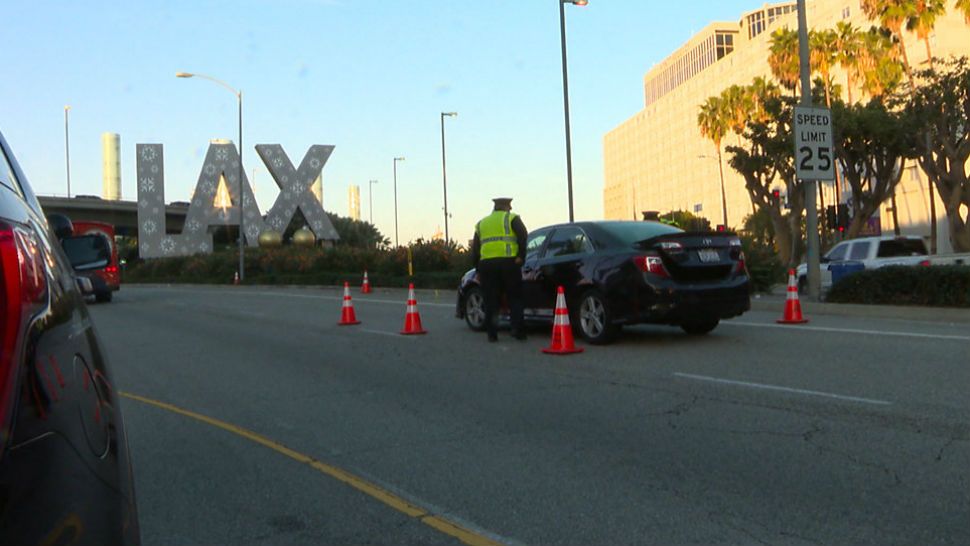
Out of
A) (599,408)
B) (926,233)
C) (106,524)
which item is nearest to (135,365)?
(599,408)

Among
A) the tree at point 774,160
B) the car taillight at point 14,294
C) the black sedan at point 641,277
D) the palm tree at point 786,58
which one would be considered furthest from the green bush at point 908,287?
the palm tree at point 786,58

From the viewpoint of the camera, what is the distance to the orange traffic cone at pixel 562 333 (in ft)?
35.2

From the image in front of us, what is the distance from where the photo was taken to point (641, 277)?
10586mm

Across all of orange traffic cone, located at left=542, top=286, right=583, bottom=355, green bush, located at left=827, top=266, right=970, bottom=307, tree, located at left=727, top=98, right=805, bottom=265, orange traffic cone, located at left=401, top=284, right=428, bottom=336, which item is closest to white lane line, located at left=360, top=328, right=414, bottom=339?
orange traffic cone, located at left=401, top=284, right=428, bottom=336

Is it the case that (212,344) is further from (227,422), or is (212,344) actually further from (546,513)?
(546,513)

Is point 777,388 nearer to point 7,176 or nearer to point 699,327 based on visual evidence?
point 699,327

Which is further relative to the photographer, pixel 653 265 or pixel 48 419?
pixel 653 265

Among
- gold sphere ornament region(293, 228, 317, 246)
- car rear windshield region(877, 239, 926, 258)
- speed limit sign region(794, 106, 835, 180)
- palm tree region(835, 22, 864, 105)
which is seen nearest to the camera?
speed limit sign region(794, 106, 835, 180)

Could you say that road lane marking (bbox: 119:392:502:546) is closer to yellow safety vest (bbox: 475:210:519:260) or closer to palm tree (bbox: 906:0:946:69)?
yellow safety vest (bbox: 475:210:519:260)

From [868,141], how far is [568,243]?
29909mm

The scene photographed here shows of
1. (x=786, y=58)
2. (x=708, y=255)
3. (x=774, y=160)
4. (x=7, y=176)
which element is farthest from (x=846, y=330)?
(x=786, y=58)

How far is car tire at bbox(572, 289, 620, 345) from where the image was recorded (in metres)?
11.1

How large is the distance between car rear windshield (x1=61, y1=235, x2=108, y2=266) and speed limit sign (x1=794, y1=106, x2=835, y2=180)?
1433 centimetres

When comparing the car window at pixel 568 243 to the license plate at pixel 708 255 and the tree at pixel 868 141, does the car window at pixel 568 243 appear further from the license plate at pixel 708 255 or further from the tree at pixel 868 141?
the tree at pixel 868 141
